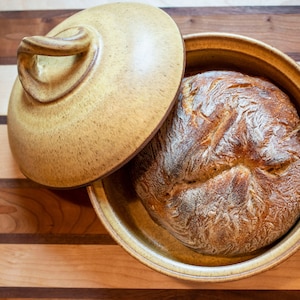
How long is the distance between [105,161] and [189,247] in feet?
0.94

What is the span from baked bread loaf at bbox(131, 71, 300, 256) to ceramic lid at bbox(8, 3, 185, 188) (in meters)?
0.11

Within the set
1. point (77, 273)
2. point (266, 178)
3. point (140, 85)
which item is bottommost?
point (77, 273)

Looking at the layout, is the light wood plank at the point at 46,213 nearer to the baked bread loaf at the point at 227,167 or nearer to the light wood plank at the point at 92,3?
the baked bread loaf at the point at 227,167

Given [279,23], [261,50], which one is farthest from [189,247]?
[279,23]

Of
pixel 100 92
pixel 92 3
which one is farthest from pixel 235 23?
pixel 100 92

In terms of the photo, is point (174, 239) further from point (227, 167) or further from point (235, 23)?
point (235, 23)

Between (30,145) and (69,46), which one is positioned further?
(30,145)

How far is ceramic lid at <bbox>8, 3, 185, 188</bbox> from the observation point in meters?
0.77

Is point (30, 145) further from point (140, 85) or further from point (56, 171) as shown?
point (140, 85)

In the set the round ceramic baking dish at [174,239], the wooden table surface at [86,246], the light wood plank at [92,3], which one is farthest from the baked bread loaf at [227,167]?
the light wood plank at [92,3]

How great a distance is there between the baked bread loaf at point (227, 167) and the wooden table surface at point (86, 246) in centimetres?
15

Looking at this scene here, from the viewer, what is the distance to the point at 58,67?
0.79 meters

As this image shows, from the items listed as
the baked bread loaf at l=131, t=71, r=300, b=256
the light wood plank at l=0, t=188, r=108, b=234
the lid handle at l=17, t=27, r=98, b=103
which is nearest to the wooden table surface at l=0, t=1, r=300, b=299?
the light wood plank at l=0, t=188, r=108, b=234

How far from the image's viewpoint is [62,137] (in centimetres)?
79
